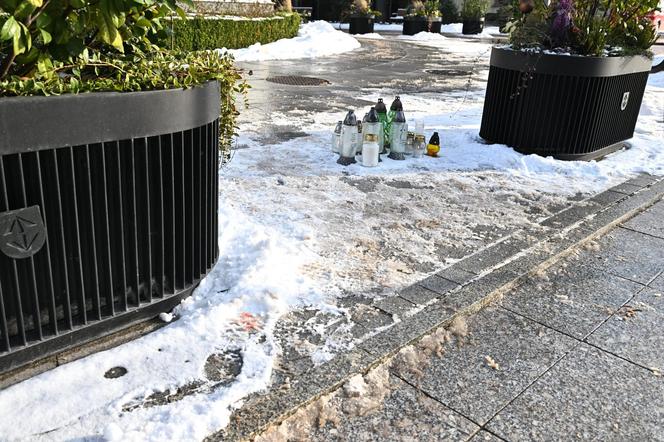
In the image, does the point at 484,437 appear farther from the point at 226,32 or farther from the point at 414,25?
the point at 414,25

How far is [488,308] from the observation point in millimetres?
3295

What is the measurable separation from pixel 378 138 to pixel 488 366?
11.1ft

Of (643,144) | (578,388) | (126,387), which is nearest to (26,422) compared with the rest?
(126,387)

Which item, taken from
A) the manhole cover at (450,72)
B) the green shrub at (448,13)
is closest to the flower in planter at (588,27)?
the manhole cover at (450,72)

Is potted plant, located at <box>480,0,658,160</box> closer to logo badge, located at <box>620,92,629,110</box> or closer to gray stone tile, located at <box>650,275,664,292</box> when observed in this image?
logo badge, located at <box>620,92,629,110</box>

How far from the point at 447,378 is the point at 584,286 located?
1405 mm

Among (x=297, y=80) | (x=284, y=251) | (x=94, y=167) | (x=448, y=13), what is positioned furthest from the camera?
(x=448, y=13)

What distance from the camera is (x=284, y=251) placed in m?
3.70

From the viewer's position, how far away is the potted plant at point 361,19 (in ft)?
81.0

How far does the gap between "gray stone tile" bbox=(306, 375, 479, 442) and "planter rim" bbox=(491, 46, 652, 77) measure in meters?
4.47

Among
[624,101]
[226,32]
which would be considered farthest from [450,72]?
[624,101]

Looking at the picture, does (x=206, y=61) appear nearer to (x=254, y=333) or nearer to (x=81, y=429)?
(x=254, y=333)

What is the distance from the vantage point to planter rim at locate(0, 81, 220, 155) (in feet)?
6.99

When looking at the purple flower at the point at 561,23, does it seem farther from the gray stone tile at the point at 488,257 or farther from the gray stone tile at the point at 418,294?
the gray stone tile at the point at 418,294
